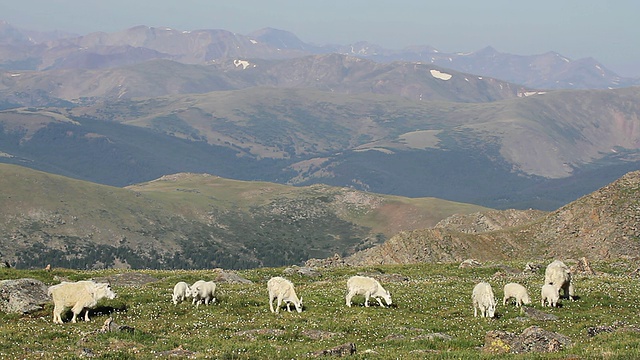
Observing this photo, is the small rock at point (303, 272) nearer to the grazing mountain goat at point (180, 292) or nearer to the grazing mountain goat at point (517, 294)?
the grazing mountain goat at point (180, 292)

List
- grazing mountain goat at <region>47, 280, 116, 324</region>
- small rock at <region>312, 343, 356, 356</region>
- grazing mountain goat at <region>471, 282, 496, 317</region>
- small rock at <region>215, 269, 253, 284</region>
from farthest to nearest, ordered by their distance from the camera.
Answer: small rock at <region>215, 269, 253, 284</region> → grazing mountain goat at <region>471, 282, 496, 317</region> → grazing mountain goat at <region>47, 280, 116, 324</region> → small rock at <region>312, 343, 356, 356</region>

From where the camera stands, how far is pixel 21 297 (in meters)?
30.1

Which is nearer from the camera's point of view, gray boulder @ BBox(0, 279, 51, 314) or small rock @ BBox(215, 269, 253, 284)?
gray boulder @ BBox(0, 279, 51, 314)

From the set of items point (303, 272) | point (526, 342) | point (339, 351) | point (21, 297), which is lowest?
point (21, 297)

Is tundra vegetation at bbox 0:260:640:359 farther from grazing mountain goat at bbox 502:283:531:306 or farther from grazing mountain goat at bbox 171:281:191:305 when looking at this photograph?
grazing mountain goat at bbox 171:281:191:305

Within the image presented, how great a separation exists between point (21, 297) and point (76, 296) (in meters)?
3.99

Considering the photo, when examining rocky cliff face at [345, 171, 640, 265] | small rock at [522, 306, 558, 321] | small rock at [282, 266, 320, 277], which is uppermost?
rocky cliff face at [345, 171, 640, 265]

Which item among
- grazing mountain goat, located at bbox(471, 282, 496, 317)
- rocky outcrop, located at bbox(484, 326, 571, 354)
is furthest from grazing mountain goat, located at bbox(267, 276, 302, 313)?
rocky outcrop, located at bbox(484, 326, 571, 354)

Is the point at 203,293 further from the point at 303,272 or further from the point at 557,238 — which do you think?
the point at 557,238

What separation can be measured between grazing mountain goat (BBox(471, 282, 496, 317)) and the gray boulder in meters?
21.8

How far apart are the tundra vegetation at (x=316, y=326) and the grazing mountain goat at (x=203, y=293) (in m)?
0.56

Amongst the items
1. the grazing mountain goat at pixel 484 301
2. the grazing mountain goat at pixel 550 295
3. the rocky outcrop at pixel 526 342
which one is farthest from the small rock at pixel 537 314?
the rocky outcrop at pixel 526 342

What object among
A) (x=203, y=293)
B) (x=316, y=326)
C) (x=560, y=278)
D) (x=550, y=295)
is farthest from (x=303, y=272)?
(x=316, y=326)

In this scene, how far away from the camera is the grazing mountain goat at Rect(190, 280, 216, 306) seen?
31.9 metres
